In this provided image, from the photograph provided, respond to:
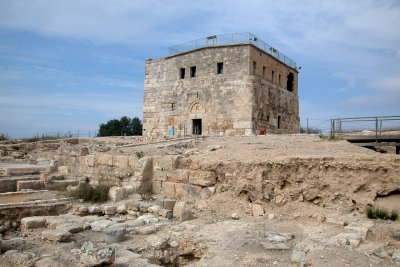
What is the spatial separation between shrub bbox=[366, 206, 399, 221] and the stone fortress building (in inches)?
524

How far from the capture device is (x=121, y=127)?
176 feet

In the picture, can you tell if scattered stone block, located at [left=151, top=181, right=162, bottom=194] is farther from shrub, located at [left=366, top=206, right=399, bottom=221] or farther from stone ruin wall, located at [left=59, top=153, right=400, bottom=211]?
shrub, located at [left=366, top=206, right=399, bottom=221]

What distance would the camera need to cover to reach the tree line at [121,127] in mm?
52500

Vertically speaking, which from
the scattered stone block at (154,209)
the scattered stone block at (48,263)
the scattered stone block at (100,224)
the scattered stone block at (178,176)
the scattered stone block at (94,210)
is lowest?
the scattered stone block at (48,263)

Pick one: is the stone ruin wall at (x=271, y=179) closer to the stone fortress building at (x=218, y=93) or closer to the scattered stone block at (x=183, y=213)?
the scattered stone block at (x=183, y=213)

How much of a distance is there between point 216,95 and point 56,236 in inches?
652

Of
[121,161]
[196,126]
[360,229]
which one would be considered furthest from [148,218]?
[196,126]

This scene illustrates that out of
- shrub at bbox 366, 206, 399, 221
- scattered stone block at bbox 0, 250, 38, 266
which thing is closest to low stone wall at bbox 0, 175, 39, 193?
scattered stone block at bbox 0, 250, 38, 266

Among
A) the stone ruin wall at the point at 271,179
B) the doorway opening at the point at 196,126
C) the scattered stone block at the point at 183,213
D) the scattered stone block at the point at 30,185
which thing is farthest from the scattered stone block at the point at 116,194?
the doorway opening at the point at 196,126

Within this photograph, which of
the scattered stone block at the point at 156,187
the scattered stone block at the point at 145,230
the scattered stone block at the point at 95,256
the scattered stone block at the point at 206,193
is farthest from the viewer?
the scattered stone block at the point at 156,187

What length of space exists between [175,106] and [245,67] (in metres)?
5.71

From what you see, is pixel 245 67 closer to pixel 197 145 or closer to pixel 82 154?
pixel 197 145

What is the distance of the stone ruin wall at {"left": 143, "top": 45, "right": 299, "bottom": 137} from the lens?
71.6 feet

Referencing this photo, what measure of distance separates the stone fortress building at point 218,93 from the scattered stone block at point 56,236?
15.2 metres
